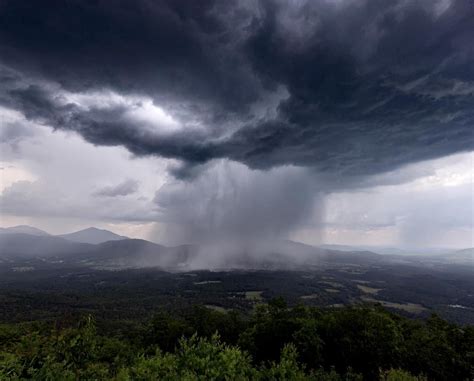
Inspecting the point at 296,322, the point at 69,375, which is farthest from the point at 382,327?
the point at 69,375

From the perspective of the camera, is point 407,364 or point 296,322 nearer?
point 407,364

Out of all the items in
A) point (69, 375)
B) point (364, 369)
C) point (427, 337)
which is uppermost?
point (69, 375)

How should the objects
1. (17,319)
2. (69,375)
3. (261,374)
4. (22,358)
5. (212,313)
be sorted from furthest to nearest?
1. (17,319)
2. (212,313)
3. (22,358)
4. (261,374)
5. (69,375)

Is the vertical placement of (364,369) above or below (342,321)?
below

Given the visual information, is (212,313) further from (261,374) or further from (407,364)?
(261,374)

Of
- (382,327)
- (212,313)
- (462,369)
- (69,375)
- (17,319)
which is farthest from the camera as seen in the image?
(17,319)

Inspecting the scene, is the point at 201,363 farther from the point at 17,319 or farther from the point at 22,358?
the point at 17,319
